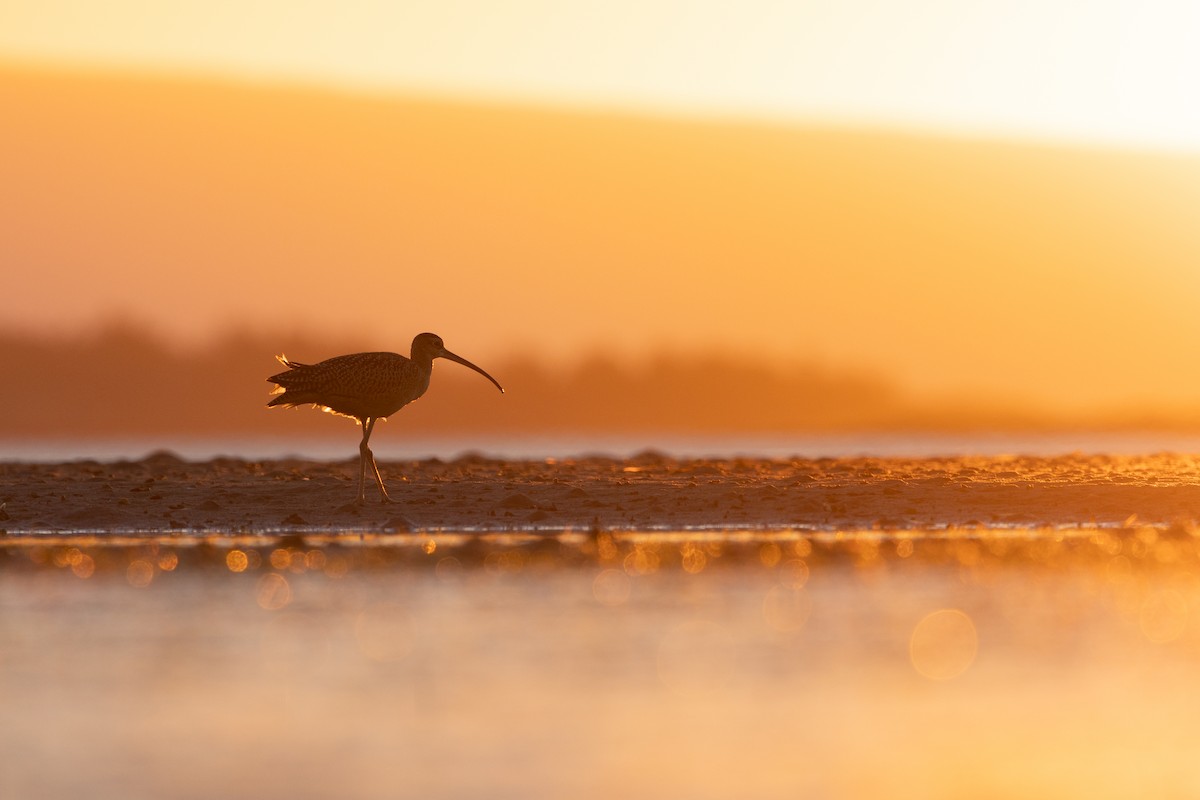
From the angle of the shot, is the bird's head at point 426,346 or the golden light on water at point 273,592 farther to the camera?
the bird's head at point 426,346

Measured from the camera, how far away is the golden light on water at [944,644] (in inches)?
497

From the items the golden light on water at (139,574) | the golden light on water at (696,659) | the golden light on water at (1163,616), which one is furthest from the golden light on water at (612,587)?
the golden light on water at (1163,616)

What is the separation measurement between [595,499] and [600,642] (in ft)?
36.7

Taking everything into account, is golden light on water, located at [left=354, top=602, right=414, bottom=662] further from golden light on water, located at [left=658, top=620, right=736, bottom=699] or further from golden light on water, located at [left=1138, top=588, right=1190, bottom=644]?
golden light on water, located at [left=1138, top=588, right=1190, bottom=644]

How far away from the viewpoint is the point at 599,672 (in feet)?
40.8

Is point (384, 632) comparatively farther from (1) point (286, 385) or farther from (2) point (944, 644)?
(1) point (286, 385)

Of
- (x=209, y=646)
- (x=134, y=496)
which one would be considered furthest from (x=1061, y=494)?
(x=209, y=646)

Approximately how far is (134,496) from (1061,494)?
12.4 meters

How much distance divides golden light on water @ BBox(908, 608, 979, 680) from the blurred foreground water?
0.04 m

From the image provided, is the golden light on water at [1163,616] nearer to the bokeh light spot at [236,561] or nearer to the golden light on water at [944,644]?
the golden light on water at [944,644]

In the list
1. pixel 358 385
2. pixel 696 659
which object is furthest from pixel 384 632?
pixel 358 385

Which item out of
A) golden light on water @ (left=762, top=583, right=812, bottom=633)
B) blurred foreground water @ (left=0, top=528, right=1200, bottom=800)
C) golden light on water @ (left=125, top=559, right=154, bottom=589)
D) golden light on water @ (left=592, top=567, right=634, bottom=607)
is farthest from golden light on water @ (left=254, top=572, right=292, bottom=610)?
golden light on water @ (left=762, top=583, right=812, bottom=633)

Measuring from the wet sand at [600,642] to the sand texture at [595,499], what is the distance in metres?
0.10

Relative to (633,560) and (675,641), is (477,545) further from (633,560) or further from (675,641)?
(675,641)
